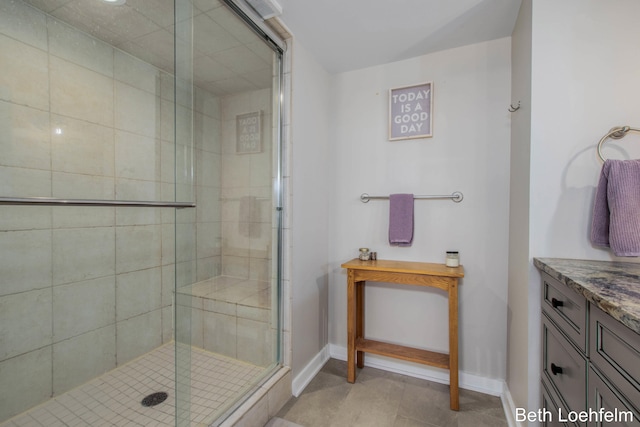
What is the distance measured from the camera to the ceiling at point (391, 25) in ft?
4.91

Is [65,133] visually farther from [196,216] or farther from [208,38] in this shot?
[208,38]

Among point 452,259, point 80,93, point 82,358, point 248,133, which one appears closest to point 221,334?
point 82,358

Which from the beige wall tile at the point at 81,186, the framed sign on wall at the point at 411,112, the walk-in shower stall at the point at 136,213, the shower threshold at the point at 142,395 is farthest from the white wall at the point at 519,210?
the beige wall tile at the point at 81,186

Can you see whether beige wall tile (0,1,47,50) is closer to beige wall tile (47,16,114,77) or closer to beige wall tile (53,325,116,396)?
beige wall tile (47,16,114,77)

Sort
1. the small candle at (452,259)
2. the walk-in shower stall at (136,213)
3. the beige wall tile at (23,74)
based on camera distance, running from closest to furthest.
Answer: the beige wall tile at (23,74), the walk-in shower stall at (136,213), the small candle at (452,259)

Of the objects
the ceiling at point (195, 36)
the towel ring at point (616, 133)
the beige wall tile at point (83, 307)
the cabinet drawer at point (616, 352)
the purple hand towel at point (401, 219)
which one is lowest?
the beige wall tile at point (83, 307)

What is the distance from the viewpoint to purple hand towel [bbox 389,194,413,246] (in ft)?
6.35

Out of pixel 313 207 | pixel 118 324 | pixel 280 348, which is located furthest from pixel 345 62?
pixel 118 324

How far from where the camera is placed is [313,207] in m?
2.03

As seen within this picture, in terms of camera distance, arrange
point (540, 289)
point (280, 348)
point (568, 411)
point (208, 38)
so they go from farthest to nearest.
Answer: point (280, 348) < point (208, 38) < point (540, 289) < point (568, 411)

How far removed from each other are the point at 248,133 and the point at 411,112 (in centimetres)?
117

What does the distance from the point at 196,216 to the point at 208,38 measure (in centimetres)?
106

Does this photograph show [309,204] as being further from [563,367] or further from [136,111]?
[563,367]

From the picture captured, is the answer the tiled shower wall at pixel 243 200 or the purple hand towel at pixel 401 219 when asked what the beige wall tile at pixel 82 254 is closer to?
the tiled shower wall at pixel 243 200
